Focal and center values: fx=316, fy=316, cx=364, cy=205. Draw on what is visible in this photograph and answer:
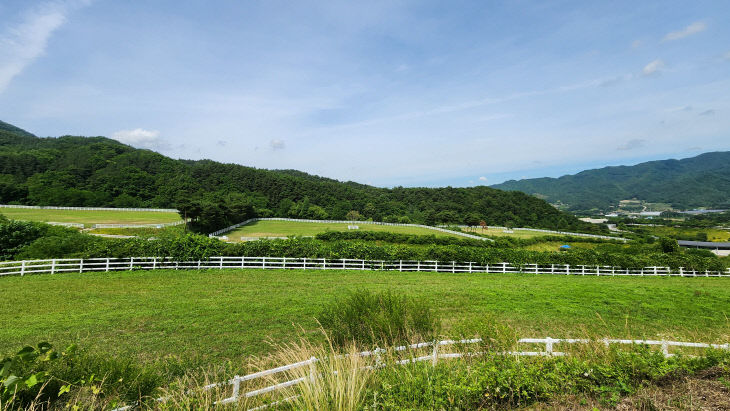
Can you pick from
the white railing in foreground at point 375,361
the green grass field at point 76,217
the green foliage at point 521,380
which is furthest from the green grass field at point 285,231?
the green foliage at point 521,380

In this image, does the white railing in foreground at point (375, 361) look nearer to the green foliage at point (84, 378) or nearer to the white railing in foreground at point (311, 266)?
the green foliage at point (84, 378)

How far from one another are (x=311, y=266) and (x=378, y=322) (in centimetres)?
1478

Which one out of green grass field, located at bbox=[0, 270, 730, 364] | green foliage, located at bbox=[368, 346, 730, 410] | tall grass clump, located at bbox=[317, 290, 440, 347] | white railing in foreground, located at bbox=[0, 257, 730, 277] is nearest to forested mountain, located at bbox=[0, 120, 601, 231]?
white railing in foreground, located at bbox=[0, 257, 730, 277]

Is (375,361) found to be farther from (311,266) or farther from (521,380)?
(311,266)

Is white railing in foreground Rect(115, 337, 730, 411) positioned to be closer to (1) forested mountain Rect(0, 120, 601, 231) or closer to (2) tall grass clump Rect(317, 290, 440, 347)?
(2) tall grass clump Rect(317, 290, 440, 347)

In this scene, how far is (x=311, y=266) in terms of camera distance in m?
19.6

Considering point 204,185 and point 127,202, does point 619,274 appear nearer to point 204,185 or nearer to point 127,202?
point 127,202

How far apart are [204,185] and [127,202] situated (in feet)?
69.4

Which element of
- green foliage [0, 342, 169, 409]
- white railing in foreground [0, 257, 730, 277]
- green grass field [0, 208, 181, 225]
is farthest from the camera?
green grass field [0, 208, 181, 225]

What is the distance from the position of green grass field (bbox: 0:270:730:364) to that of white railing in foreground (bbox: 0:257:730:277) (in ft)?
3.28

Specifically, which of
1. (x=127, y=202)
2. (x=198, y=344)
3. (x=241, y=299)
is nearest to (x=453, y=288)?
(x=241, y=299)

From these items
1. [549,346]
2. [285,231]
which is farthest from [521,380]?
[285,231]

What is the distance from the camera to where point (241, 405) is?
357 cm

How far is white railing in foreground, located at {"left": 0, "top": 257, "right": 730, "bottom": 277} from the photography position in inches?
623
